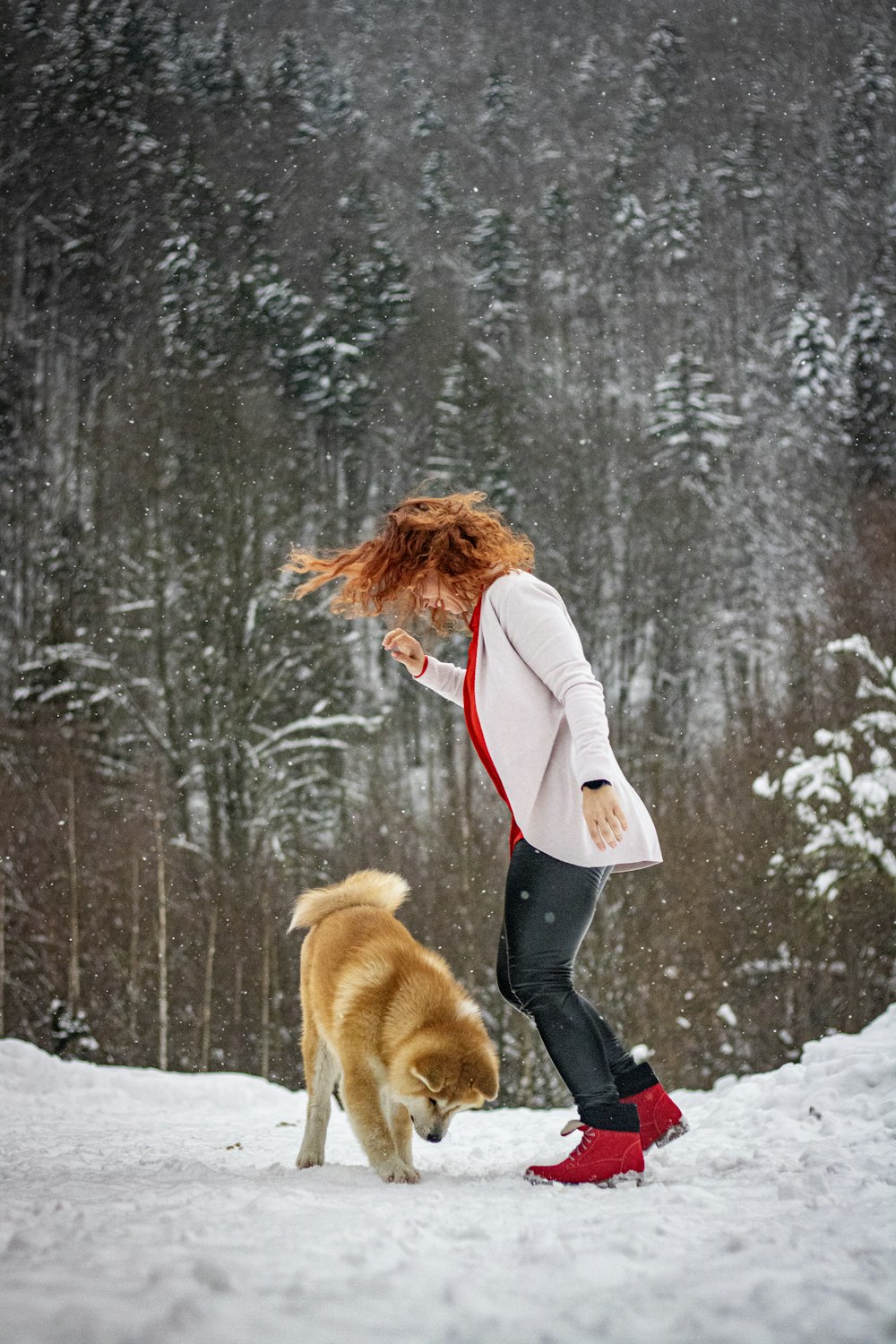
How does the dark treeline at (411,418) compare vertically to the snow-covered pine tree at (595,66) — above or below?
below

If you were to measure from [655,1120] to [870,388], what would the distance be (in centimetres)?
820

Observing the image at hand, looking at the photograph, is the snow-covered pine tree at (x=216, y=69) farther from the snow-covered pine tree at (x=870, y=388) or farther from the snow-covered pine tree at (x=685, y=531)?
the snow-covered pine tree at (x=870, y=388)

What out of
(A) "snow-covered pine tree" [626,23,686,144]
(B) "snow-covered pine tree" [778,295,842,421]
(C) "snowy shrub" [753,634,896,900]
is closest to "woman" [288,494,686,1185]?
(C) "snowy shrub" [753,634,896,900]

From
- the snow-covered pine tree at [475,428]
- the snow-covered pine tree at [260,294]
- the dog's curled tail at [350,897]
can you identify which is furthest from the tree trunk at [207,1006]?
the dog's curled tail at [350,897]

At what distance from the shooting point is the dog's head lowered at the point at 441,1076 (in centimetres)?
228

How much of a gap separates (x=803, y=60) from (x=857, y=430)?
359 cm

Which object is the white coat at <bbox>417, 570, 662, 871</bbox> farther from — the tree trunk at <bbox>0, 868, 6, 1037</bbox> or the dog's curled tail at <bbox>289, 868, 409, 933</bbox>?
the tree trunk at <bbox>0, 868, 6, 1037</bbox>

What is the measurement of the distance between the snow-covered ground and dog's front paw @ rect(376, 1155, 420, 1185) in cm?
8

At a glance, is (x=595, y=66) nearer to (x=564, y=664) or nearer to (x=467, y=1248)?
(x=564, y=664)

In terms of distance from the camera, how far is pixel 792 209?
9.12 metres

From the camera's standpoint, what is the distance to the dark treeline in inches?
335

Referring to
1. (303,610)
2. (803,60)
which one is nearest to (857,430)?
(803,60)

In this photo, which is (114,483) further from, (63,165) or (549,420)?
(549,420)

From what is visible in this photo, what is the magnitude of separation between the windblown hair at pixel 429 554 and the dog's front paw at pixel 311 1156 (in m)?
1.55
